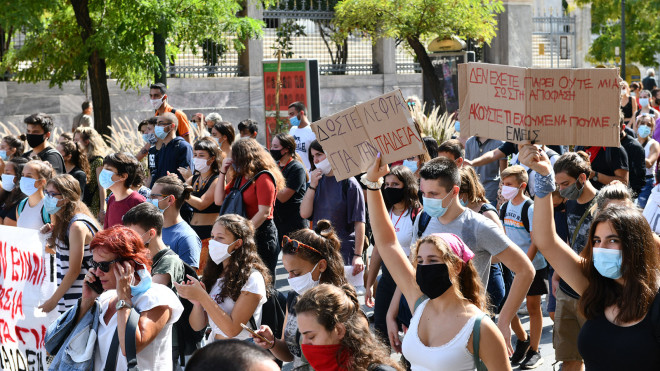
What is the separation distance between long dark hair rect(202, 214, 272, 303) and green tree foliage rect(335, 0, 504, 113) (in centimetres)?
1404

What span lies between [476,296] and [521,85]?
109 centimetres

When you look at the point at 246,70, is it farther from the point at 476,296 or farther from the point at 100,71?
the point at 476,296

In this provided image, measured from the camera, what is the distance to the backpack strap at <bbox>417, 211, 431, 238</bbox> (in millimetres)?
5500

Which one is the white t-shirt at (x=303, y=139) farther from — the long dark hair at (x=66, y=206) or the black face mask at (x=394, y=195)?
the long dark hair at (x=66, y=206)

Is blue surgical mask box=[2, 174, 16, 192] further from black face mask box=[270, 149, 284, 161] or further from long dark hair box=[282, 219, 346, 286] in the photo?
long dark hair box=[282, 219, 346, 286]

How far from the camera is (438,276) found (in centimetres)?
396

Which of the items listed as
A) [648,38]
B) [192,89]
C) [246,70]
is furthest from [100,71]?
[648,38]

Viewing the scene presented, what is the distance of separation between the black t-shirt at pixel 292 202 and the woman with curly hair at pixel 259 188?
30.4 inches

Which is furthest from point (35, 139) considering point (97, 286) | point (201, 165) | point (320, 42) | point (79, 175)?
point (320, 42)

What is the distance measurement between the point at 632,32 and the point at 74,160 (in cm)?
2734

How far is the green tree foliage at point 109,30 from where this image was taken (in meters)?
14.4

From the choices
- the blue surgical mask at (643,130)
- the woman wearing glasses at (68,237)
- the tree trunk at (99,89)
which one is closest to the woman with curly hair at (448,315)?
the woman wearing glasses at (68,237)

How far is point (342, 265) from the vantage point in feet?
17.2

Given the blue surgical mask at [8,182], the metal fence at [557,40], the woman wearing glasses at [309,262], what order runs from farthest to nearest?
the metal fence at [557,40]
the blue surgical mask at [8,182]
the woman wearing glasses at [309,262]
